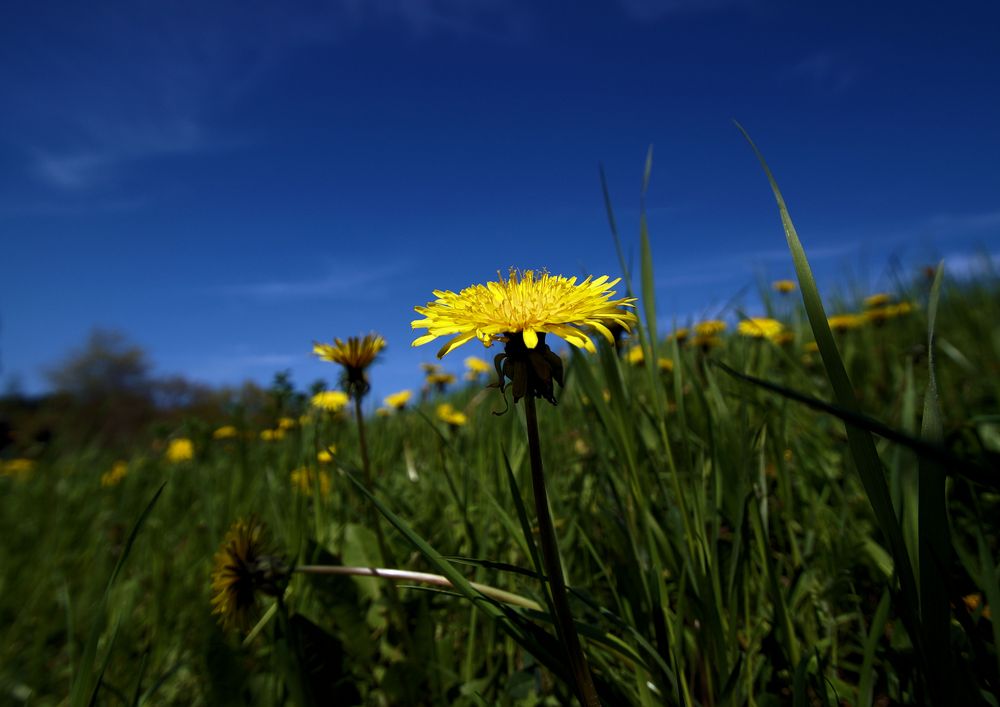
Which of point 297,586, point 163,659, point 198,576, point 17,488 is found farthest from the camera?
point 17,488

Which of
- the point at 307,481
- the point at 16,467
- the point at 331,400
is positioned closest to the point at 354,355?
the point at 307,481

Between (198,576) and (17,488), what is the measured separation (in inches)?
130

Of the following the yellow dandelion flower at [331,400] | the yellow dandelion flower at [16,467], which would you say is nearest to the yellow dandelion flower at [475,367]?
the yellow dandelion flower at [331,400]

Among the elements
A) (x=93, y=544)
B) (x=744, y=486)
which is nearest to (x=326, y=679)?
(x=744, y=486)

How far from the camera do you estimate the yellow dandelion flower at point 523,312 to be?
0.82 m

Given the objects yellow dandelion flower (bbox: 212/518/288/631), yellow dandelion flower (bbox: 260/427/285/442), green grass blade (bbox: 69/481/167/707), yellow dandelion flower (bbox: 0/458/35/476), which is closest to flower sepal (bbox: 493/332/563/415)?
green grass blade (bbox: 69/481/167/707)

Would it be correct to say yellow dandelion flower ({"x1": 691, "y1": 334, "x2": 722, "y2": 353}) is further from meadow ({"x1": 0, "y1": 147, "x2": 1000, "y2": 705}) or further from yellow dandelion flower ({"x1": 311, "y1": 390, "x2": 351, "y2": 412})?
yellow dandelion flower ({"x1": 311, "y1": 390, "x2": 351, "y2": 412})

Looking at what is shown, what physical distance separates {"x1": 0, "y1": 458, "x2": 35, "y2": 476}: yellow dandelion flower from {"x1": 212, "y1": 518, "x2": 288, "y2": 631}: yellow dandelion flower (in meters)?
5.23

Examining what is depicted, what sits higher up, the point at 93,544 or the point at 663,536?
the point at 663,536

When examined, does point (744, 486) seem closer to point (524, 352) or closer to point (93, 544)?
point (524, 352)

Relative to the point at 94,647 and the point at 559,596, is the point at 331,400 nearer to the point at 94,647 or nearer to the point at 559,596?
the point at 94,647

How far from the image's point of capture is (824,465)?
4.99 ft

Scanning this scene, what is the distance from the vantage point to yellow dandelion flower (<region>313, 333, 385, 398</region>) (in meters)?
1.39

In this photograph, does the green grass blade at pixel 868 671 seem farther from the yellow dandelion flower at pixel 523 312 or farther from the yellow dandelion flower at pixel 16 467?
the yellow dandelion flower at pixel 16 467
